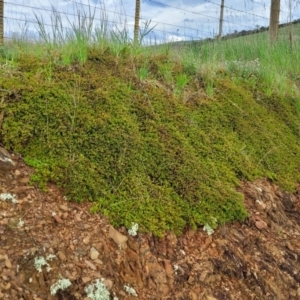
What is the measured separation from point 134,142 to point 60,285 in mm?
1064

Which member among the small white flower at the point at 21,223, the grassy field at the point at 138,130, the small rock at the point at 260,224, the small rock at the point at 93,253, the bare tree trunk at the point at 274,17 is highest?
the bare tree trunk at the point at 274,17

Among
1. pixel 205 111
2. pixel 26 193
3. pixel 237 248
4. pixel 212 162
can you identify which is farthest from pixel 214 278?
pixel 205 111

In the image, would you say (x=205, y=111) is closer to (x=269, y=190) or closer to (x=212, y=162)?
(x=212, y=162)

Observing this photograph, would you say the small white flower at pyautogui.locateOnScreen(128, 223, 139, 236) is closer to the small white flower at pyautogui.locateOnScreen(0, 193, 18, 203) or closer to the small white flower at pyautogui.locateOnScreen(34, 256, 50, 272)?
the small white flower at pyautogui.locateOnScreen(34, 256, 50, 272)

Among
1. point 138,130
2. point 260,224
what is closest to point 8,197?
point 138,130

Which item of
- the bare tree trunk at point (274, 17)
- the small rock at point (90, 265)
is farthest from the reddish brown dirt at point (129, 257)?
the bare tree trunk at point (274, 17)

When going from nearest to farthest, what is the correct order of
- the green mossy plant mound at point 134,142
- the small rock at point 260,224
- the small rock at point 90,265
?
the small rock at point 90,265, the green mossy plant mound at point 134,142, the small rock at point 260,224

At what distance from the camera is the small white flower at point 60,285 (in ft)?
5.61

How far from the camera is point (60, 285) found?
1.73 m

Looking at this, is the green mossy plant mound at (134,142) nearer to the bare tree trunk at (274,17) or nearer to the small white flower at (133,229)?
the small white flower at (133,229)

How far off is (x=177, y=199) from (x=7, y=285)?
3.57 feet

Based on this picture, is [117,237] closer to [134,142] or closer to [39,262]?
[39,262]

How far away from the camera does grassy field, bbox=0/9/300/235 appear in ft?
7.49

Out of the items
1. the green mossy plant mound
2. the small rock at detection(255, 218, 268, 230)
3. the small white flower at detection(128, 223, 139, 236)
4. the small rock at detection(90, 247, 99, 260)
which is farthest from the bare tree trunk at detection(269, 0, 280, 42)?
the small rock at detection(90, 247, 99, 260)
